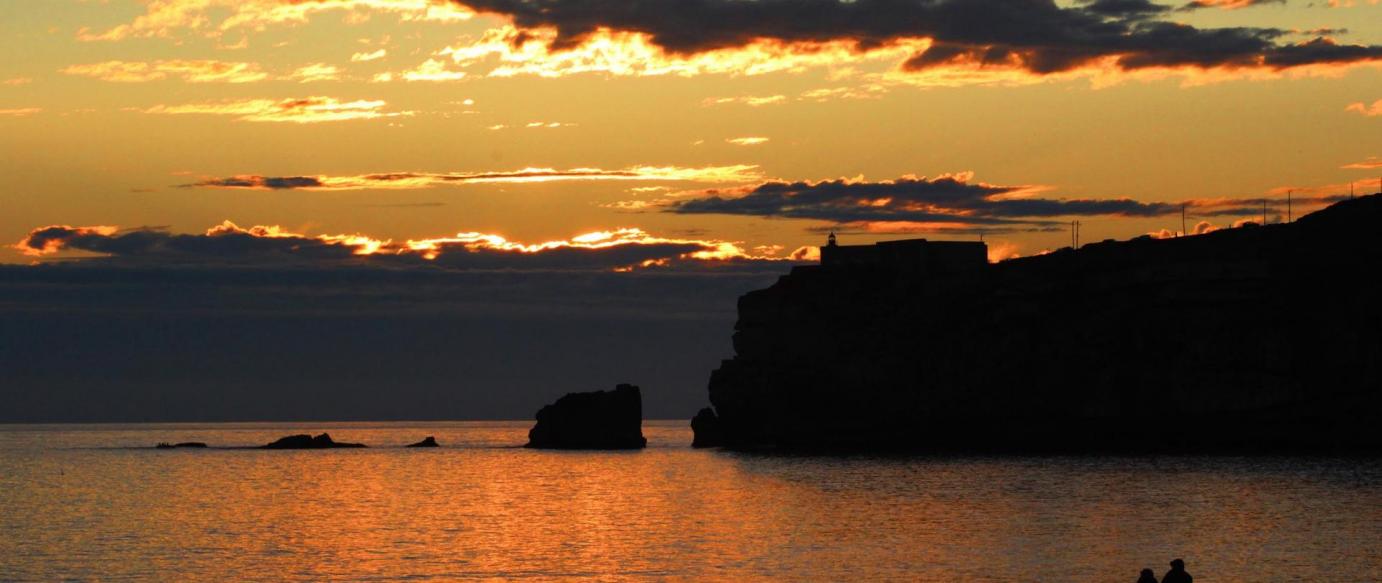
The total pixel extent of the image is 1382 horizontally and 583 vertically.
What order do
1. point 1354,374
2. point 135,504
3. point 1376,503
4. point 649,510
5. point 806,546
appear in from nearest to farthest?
point 806,546, point 1376,503, point 649,510, point 135,504, point 1354,374

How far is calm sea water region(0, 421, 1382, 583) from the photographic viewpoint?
3265 inches

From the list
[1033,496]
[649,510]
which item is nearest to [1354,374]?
[1033,496]

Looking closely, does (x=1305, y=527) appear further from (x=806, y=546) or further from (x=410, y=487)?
(x=410, y=487)

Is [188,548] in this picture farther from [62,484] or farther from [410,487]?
[62,484]

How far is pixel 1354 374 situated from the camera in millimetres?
191750

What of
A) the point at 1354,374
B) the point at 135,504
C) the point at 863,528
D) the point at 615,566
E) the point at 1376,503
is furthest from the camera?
the point at 1354,374

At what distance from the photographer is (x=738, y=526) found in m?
108

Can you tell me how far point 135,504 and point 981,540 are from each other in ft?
230

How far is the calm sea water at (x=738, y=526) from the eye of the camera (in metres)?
82.9

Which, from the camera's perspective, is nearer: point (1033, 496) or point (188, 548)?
point (188, 548)

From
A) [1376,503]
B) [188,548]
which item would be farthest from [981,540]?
[188,548]

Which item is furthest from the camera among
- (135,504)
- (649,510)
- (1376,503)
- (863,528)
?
(135,504)

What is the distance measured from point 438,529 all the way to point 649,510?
18840 mm

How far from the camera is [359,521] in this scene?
118 meters
